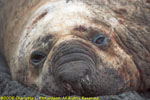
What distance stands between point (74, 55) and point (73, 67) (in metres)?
0.17

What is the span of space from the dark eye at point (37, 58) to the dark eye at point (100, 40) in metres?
0.72

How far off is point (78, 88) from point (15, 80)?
5.08ft

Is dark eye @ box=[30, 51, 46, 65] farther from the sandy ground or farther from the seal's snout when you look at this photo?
the seal's snout

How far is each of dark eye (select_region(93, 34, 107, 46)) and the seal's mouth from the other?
25 centimetres

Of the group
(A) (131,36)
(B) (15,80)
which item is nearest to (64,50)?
(A) (131,36)

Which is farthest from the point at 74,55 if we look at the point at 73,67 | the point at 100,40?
the point at 100,40

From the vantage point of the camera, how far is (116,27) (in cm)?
401

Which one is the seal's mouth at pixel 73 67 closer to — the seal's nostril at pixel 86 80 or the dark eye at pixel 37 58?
the seal's nostril at pixel 86 80

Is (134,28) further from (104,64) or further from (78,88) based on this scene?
(78,88)

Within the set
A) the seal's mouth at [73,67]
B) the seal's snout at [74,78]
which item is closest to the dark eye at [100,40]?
the seal's mouth at [73,67]

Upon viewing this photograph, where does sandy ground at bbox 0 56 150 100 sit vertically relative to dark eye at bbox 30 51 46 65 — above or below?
below

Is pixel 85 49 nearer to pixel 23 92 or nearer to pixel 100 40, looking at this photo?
pixel 100 40

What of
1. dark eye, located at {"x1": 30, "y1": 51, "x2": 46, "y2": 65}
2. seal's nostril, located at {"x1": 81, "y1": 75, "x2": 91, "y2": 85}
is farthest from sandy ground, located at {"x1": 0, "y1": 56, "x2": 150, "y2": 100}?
dark eye, located at {"x1": 30, "y1": 51, "x2": 46, "y2": 65}

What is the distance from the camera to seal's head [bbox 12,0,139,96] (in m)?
3.33
